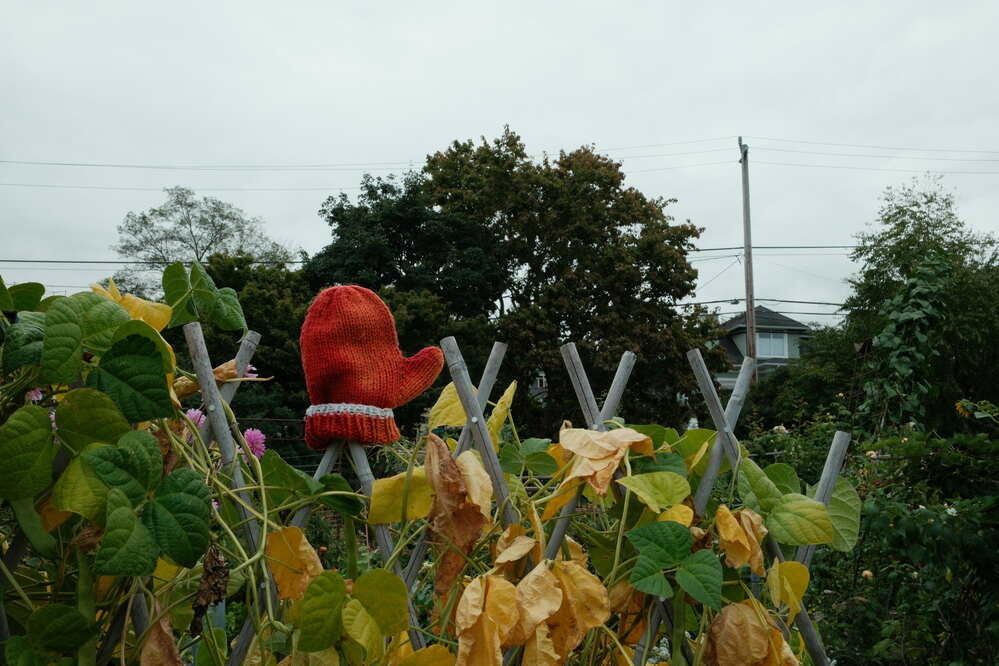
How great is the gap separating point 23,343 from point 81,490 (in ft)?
0.52

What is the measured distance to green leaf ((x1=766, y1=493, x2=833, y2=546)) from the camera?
1143 millimetres

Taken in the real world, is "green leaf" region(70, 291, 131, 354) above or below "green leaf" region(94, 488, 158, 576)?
above

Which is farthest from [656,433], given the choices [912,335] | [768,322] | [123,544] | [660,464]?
[768,322]

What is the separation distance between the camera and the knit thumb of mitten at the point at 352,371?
119 centimetres

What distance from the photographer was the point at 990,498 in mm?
2064

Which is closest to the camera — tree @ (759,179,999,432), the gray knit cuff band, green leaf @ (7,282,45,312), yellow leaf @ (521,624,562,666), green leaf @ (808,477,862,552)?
green leaf @ (7,282,45,312)

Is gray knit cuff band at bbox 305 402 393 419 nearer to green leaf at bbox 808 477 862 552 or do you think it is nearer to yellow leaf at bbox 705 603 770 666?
yellow leaf at bbox 705 603 770 666

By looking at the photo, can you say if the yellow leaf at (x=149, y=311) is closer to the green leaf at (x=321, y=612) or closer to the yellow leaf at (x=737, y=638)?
the green leaf at (x=321, y=612)

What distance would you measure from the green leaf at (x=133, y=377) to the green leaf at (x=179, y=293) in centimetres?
23

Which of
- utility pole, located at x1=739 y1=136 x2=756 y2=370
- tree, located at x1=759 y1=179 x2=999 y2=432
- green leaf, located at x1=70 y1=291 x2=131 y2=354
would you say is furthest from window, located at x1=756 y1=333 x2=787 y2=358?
green leaf, located at x1=70 y1=291 x2=131 y2=354

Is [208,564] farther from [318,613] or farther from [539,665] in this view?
[539,665]

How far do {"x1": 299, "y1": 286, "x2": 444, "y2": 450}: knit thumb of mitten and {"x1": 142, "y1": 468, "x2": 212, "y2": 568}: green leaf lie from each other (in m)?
0.33

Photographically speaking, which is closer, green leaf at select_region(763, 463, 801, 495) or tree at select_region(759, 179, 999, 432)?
green leaf at select_region(763, 463, 801, 495)

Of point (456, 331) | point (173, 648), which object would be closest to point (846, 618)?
point (173, 648)
